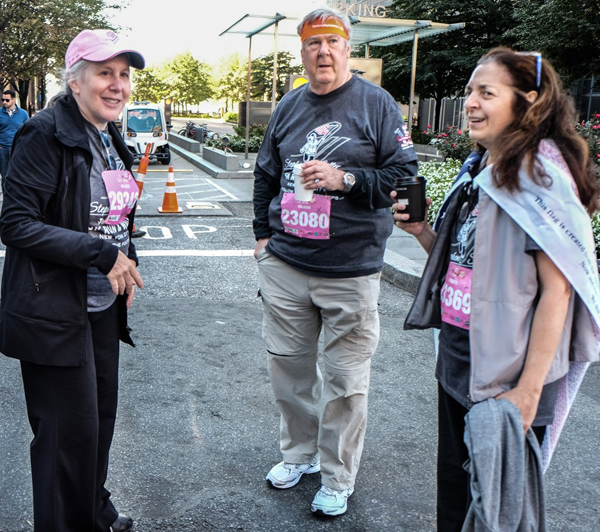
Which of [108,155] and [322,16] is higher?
[322,16]

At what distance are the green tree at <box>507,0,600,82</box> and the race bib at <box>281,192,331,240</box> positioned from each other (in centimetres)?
2028

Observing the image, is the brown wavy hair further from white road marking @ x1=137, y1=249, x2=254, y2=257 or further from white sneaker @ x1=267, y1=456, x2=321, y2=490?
white road marking @ x1=137, y1=249, x2=254, y2=257

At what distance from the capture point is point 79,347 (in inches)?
93.7

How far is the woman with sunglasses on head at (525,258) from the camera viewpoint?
187 centimetres

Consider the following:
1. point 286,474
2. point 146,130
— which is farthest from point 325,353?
point 146,130

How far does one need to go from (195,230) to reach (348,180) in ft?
25.8

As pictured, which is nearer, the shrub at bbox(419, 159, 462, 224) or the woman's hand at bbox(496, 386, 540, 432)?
the woman's hand at bbox(496, 386, 540, 432)

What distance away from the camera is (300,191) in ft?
9.29

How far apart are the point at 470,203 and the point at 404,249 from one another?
6.65 m

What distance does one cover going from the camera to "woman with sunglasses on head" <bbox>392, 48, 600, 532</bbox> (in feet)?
6.14

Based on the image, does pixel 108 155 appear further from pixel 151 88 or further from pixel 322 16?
pixel 151 88

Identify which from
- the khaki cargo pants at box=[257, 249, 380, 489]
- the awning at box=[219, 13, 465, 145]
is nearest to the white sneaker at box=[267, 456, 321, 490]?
the khaki cargo pants at box=[257, 249, 380, 489]

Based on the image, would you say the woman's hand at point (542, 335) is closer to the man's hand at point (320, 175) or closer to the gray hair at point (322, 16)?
the man's hand at point (320, 175)

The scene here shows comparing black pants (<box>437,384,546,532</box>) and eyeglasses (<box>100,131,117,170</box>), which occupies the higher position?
eyeglasses (<box>100,131,117,170</box>)
